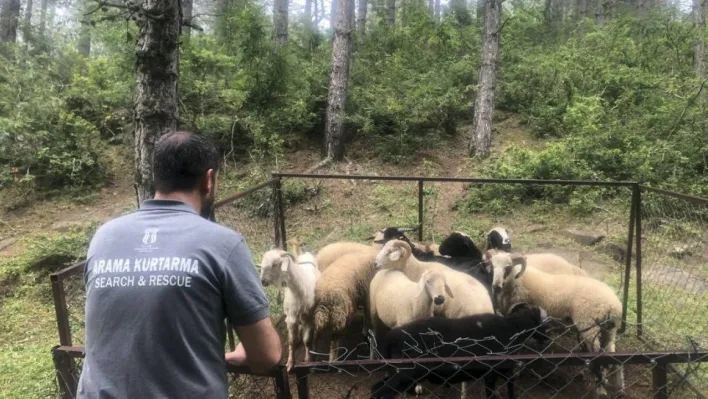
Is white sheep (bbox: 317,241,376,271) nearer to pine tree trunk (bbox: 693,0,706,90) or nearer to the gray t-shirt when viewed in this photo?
the gray t-shirt

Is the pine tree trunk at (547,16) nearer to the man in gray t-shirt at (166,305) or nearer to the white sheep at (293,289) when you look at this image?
the white sheep at (293,289)

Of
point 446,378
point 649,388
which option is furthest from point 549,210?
point 446,378

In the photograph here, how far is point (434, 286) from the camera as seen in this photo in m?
4.08

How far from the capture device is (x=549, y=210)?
29.6ft

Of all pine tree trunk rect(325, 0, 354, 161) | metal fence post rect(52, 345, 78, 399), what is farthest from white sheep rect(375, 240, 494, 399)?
pine tree trunk rect(325, 0, 354, 161)

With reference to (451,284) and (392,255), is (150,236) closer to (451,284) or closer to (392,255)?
(451,284)

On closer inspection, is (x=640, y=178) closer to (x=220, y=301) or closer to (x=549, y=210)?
(x=549, y=210)

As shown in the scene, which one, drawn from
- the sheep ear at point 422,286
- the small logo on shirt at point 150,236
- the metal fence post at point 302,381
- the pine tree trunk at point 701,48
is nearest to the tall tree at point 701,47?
the pine tree trunk at point 701,48

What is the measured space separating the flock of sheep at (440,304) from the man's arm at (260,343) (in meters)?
1.47

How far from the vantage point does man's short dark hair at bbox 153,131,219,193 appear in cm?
193

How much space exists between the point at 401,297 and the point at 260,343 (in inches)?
106

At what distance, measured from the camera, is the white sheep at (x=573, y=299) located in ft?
13.3

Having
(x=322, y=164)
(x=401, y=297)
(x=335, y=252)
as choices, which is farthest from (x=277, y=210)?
(x=322, y=164)

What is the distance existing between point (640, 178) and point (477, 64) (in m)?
5.72
